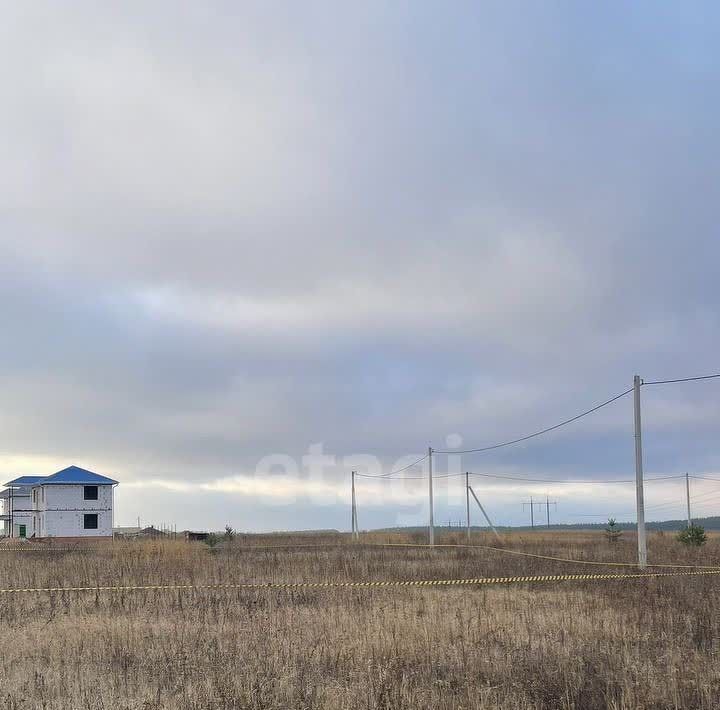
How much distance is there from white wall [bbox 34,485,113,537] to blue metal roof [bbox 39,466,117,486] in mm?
534

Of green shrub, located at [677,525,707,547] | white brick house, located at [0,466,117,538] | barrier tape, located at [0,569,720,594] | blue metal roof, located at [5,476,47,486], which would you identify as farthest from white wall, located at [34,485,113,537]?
barrier tape, located at [0,569,720,594]

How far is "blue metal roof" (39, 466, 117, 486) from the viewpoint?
6575cm

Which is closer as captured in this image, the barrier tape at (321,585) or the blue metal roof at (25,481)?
the barrier tape at (321,585)

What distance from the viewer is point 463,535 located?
54250 mm

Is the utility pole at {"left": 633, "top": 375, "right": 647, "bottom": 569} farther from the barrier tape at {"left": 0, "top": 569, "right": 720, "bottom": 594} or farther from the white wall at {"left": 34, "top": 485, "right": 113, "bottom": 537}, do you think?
the white wall at {"left": 34, "top": 485, "right": 113, "bottom": 537}

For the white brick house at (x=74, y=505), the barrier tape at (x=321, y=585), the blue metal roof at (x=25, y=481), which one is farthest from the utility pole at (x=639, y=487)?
the blue metal roof at (x=25, y=481)

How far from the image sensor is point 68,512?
216 ft

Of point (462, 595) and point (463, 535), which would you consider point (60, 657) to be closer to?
point (462, 595)

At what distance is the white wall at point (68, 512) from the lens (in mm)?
65312

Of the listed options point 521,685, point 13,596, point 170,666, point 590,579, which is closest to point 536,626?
point 521,685

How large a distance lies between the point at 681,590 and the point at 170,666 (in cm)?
1209

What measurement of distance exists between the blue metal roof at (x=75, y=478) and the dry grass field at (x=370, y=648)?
4668 centimetres

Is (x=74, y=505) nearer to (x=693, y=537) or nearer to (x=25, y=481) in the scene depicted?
(x=25, y=481)

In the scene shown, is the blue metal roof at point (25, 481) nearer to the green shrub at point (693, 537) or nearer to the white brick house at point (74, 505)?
the white brick house at point (74, 505)
